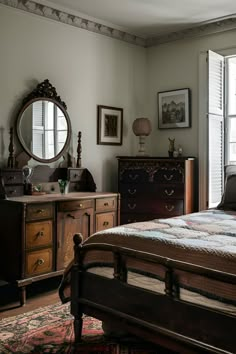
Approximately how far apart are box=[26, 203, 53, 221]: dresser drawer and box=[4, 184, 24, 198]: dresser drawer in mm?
411

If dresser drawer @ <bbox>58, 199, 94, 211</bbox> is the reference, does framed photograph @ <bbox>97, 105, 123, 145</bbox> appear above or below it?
above

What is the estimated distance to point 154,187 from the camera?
4473 millimetres

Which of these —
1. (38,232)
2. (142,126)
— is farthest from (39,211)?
(142,126)

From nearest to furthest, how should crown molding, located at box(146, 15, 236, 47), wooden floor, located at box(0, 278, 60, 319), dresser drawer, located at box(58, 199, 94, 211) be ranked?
wooden floor, located at box(0, 278, 60, 319) → dresser drawer, located at box(58, 199, 94, 211) → crown molding, located at box(146, 15, 236, 47)

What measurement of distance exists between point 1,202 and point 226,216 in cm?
188

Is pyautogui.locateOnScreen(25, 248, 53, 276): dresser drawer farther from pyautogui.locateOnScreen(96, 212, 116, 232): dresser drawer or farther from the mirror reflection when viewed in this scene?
the mirror reflection

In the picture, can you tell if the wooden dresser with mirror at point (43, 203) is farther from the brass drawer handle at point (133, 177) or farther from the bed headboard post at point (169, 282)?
Answer: the bed headboard post at point (169, 282)

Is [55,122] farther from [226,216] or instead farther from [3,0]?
[226,216]

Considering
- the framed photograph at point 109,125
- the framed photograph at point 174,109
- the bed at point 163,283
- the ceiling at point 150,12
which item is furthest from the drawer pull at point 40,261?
the ceiling at point 150,12

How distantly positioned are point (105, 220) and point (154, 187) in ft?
2.33

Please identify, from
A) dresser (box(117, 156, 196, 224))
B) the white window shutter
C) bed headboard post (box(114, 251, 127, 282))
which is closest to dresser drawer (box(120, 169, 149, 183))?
dresser (box(117, 156, 196, 224))

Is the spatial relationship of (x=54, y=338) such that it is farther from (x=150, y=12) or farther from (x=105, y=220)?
(x=150, y=12)

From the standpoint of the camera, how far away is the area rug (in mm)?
2498

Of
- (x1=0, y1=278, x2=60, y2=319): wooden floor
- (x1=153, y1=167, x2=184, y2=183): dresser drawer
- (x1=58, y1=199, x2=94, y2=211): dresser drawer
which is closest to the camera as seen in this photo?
(x1=0, y1=278, x2=60, y2=319): wooden floor
